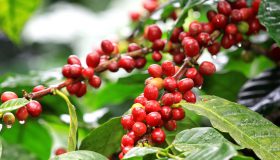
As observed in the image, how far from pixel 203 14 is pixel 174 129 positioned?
1.77ft

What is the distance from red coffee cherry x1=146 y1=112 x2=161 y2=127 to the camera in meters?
0.74

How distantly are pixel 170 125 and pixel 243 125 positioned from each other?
4.6 inches

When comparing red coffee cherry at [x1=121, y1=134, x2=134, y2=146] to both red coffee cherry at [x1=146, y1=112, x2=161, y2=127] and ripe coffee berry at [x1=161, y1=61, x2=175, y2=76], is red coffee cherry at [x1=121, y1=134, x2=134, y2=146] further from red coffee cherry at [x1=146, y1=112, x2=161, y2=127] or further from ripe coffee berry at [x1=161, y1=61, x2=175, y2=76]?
ripe coffee berry at [x1=161, y1=61, x2=175, y2=76]

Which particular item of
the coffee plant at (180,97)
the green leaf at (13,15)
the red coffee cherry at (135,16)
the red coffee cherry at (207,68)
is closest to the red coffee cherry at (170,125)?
the coffee plant at (180,97)

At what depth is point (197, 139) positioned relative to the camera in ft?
2.29

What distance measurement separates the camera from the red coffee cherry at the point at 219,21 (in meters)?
0.94

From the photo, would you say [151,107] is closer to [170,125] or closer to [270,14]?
[170,125]

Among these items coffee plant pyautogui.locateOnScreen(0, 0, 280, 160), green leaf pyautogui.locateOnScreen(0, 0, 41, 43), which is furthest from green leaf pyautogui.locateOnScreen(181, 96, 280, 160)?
green leaf pyautogui.locateOnScreen(0, 0, 41, 43)

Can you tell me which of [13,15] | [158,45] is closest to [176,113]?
[158,45]

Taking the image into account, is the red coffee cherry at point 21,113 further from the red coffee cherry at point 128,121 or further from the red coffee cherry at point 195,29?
the red coffee cherry at point 195,29

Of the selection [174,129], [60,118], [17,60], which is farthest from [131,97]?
[17,60]

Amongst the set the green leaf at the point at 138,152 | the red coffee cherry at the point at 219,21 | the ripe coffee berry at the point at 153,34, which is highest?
the red coffee cherry at the point at 219,21

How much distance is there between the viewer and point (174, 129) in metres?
0.82

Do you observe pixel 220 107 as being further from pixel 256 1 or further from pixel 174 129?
pixel 256 1
